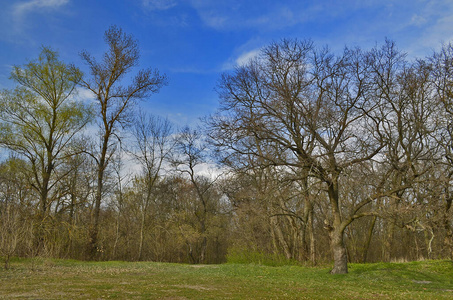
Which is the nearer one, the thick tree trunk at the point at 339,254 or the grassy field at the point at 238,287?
the grassy field at the point at 238,287

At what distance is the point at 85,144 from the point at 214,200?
1356 centimetres

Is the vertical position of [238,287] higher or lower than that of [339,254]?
lower

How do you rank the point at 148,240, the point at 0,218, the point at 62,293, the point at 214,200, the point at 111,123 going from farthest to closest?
the point at 214,200
the point at 148,240
the point at 111,123
the point at 0,218
the point at 62,293

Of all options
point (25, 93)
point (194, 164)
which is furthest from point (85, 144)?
point (194, 164)

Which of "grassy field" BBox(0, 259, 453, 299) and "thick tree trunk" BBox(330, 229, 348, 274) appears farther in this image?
"thick tree trunk" BBox(330, 229, 348, 274)

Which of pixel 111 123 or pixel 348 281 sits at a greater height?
pixel 111 123

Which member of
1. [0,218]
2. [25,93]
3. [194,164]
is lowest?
[0,218]

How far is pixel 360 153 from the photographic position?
46.5 ft

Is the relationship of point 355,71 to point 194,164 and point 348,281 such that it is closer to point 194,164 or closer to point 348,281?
point 348,281

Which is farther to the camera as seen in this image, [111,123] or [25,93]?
[111,123]

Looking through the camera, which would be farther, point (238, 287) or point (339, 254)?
point (339, 254)

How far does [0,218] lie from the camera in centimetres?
1313

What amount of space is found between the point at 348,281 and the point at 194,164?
20.1 meters

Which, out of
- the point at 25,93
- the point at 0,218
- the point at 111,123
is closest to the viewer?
the point at 0,218
